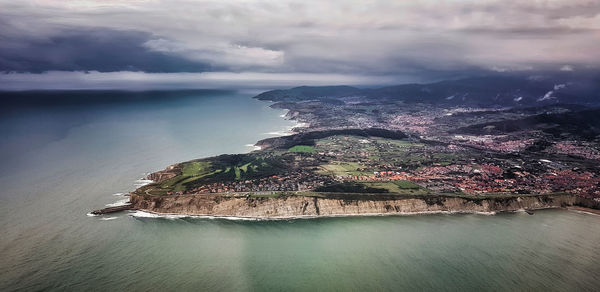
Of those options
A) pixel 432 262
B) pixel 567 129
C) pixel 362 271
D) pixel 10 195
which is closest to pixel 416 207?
pixel 432 262

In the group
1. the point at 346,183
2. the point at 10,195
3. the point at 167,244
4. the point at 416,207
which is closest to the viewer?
the point at 167,244

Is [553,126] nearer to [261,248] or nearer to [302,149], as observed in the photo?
[302,149]

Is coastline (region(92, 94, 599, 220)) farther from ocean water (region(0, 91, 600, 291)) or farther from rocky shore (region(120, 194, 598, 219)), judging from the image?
ocean water (region(0, 91, 600, 291))

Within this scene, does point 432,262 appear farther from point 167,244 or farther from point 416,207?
point 167,244

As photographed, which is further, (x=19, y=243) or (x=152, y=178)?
(x=152, y=178)

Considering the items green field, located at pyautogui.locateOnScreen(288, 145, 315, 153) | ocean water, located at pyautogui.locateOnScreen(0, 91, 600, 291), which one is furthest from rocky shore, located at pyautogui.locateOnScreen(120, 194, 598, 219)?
green field, located at pyautogui.locateOnScreen(288, 145, 315, 153)

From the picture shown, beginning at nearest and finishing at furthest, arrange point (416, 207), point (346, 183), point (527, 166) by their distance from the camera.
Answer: point (416, 207) → point (346, 183) → point (527, 166)
